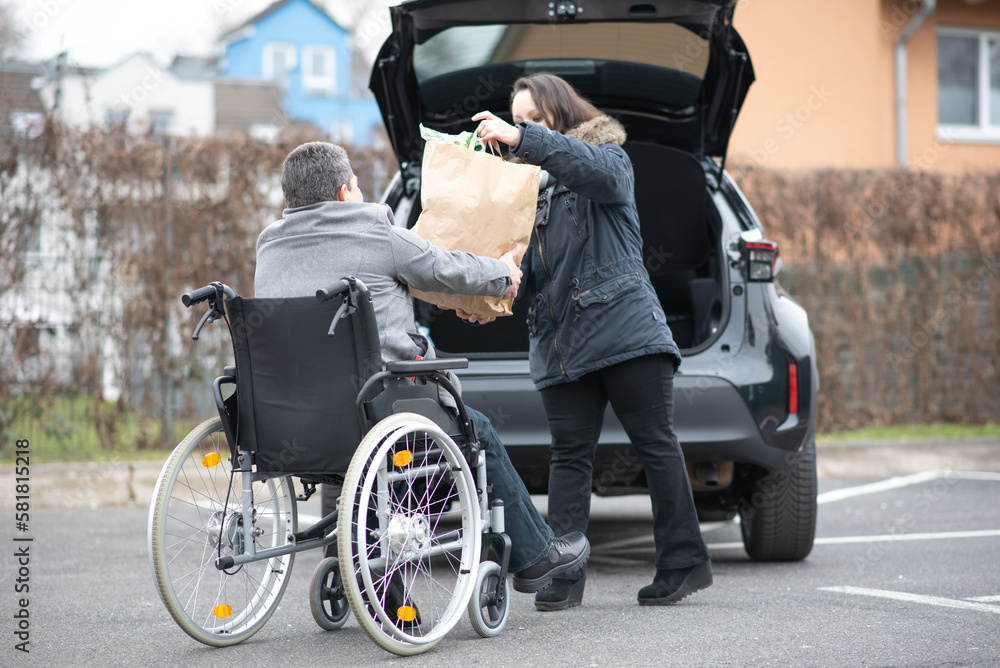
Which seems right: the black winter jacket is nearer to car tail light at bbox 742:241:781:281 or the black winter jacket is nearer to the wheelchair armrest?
the wheelchair armrest

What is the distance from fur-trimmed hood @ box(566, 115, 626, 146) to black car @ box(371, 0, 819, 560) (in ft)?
1.94

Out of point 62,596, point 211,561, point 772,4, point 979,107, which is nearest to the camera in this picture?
point 211,561

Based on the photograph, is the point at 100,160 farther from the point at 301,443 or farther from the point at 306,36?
the point at 306,36

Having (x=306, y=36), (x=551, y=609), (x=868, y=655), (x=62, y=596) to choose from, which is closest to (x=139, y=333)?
(x=62, y=596)

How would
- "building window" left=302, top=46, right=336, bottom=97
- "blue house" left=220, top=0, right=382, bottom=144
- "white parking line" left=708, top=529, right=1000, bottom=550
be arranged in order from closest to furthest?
"white parking line" left=708, top=529, right=1000, bottom=550
"blue house" left=220, top=0, right=382, bottom=144
"building window" left=302, top=46, right=336, bottom=97

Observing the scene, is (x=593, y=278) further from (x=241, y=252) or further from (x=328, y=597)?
(x=241, y=252)

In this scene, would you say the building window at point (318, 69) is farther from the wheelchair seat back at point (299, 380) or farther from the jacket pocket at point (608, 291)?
the wheelchair seat back at point (299, 380)

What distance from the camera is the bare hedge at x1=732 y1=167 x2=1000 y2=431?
8.91m

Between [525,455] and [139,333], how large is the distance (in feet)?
14.3

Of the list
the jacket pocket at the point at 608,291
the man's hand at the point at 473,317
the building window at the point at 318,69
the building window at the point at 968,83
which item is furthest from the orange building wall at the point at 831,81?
the building window at the point at 318,69

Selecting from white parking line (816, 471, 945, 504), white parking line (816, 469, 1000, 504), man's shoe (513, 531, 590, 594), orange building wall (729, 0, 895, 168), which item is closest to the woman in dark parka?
man's shoe (513, 531, 590, 594)

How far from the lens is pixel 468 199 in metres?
3.19

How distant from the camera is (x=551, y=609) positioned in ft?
11.7

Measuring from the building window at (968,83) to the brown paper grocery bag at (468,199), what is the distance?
12925 mm
